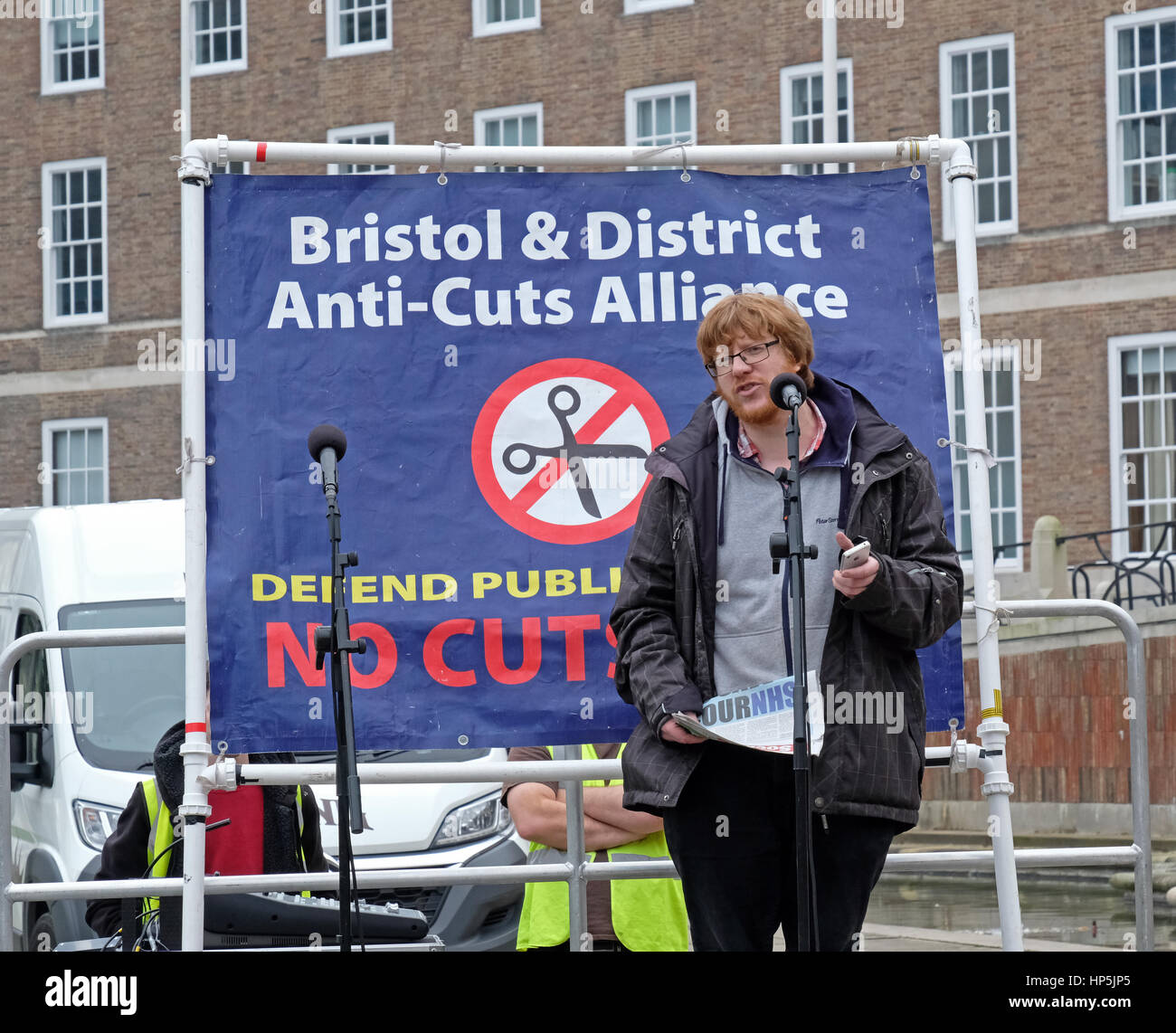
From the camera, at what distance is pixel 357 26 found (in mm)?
32500

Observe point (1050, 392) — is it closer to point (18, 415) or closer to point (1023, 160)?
point (1023, 160)

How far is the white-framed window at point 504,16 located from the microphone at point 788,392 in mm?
28099

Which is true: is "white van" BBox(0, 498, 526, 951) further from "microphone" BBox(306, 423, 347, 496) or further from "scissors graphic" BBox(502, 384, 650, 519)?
"microphone" BBox(306, 423, 347, 496)

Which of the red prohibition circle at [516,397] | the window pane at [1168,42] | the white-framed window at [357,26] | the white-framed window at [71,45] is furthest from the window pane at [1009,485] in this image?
the red prohibition circle at [516,397]

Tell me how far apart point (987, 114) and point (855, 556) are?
25112mm

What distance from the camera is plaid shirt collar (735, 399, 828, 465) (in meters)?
4.41

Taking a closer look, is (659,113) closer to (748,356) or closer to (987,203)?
(987,203)

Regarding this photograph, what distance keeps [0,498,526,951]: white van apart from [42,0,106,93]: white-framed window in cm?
2623

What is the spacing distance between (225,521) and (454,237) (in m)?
1.11

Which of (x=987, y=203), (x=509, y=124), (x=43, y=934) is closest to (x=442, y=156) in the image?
(x=43, y=934)

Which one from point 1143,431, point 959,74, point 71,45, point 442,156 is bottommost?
point 442,156

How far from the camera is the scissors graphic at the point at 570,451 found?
541cm

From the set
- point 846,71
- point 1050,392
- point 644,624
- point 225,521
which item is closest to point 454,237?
point 225,521

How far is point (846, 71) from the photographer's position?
94.4 feet
